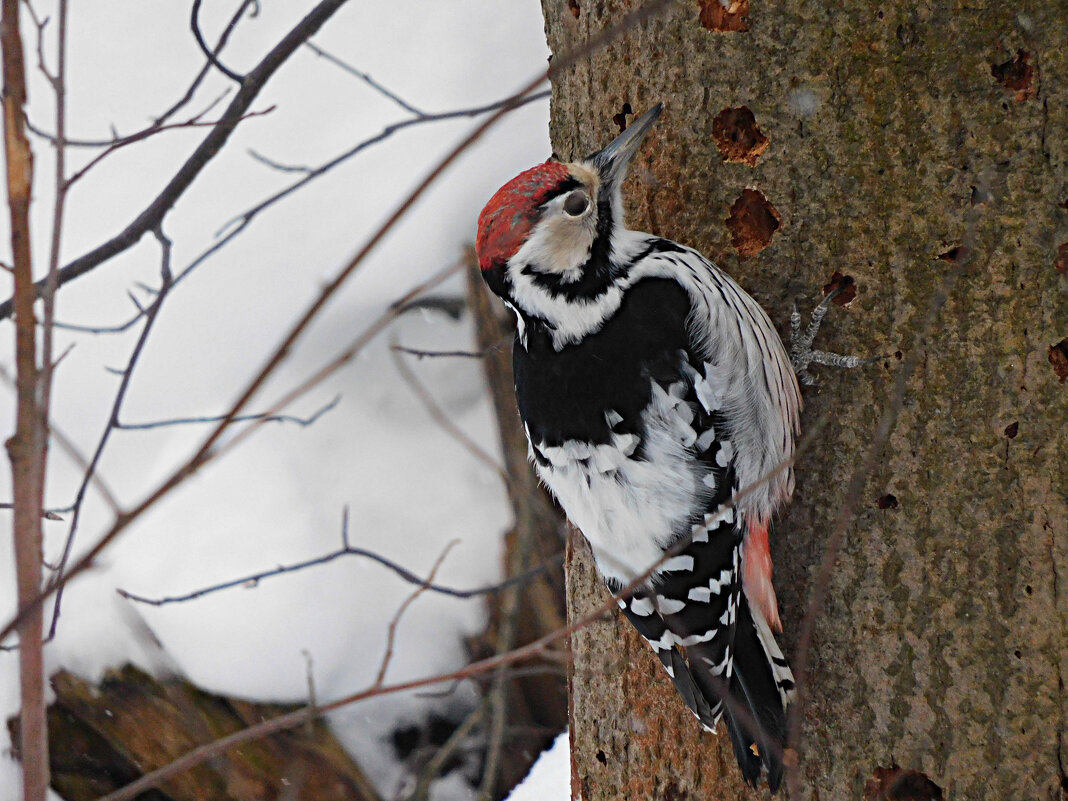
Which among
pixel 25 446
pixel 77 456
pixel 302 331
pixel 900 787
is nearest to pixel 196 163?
pixel 77 456

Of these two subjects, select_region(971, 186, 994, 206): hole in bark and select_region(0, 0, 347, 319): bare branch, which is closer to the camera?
select_region(971, 186, 994, 206): hole in bark

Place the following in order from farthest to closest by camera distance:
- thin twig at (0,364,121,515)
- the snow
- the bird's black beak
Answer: the snow < the bird's black beak < thin twig at (0,364,121,515)

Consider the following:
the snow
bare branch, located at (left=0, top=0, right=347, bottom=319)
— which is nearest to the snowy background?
the snow

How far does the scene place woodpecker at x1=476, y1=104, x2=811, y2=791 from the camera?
162 centimetres

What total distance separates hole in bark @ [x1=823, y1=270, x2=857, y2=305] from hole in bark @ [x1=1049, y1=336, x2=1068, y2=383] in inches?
12.0

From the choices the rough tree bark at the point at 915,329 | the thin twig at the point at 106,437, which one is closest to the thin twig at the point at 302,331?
the thin twig at the point at 106,437

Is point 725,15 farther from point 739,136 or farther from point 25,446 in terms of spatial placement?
point 25,446

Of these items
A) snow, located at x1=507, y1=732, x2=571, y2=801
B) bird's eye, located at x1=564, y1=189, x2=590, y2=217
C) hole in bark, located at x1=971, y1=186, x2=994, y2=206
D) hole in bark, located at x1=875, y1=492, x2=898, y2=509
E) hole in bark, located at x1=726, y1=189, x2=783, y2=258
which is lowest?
snow, located at x1=507, y1=732, x2=571, y2=801

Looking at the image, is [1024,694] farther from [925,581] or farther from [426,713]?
[426,713]

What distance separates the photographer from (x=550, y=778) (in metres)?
3.05

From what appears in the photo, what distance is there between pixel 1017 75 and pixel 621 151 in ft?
2.09

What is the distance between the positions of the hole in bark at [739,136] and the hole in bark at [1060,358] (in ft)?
1.84

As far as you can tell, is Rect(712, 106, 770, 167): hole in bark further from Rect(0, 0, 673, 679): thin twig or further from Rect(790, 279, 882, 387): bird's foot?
Rect(0, 0, 673, 679): thin twig

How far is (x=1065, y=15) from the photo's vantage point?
142 centimetres
